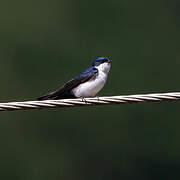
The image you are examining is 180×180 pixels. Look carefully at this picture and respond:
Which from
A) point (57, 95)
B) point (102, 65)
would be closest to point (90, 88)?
point (57, 95)

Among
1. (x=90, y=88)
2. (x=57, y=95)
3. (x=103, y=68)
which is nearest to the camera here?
(x=57, y=95)

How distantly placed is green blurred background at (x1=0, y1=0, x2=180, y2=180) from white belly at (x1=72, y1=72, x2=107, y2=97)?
28.6 ft

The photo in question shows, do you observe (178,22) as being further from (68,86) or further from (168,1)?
(68,86)

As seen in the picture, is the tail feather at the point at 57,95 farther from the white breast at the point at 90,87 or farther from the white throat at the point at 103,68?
the white throat at the point at 103,68

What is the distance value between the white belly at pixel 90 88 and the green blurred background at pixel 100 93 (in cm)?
870

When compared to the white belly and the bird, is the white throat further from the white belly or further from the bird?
the white belly

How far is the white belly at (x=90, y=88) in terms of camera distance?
5645 millimetres

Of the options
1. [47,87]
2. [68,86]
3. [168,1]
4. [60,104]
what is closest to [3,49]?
[47,87]

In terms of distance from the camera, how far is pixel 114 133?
54.0ft

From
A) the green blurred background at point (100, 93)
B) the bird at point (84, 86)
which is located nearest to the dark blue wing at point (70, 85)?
the bird at point (84, 86)

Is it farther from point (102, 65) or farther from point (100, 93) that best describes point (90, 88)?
point (100, 93)

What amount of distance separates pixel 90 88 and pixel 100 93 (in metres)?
7.98

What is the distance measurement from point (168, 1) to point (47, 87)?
20.9 ft

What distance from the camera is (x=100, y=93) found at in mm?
13656
